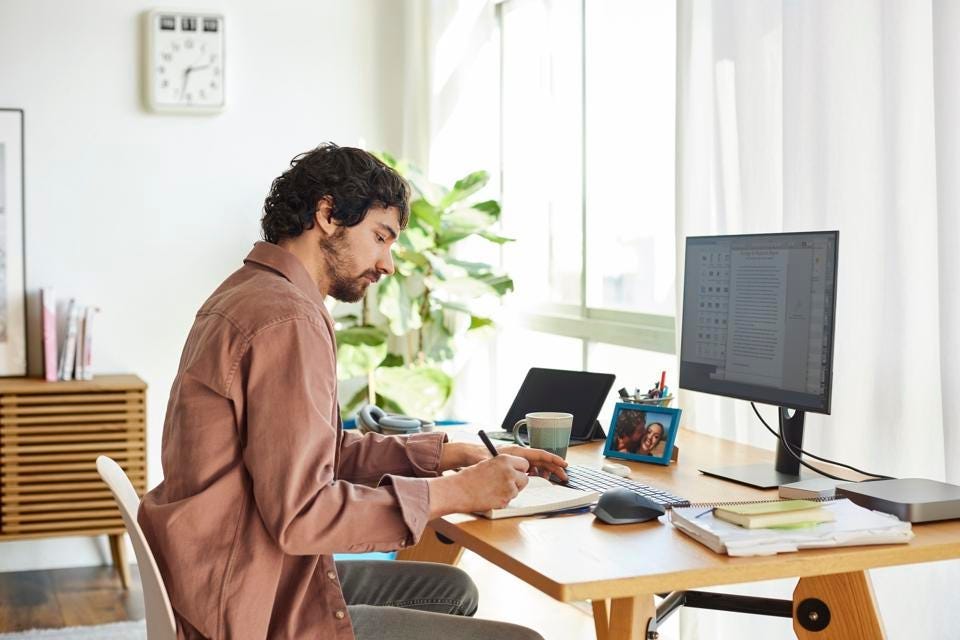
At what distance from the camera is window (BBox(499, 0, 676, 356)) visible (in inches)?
138

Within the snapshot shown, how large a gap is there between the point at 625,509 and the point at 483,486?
23 centimetres

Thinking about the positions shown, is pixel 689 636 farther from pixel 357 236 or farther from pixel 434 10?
pixel 434 10

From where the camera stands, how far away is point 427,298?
439cm

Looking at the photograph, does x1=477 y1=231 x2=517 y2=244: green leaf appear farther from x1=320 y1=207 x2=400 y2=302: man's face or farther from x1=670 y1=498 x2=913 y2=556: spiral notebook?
x1=670 y1=498 x2=913 y2=556: spiral notebook

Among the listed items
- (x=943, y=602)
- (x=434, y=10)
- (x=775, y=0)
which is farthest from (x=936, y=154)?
(x=434, y=10)

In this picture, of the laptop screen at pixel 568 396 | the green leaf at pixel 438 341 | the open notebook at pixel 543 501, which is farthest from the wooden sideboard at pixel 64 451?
the open notebook at pixel 543 501

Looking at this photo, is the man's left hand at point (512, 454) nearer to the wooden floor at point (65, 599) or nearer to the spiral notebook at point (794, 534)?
the spiral notebook at point (794, 534)

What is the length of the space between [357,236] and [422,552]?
1.01 metres

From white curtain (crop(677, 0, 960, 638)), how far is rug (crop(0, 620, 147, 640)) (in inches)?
75.8

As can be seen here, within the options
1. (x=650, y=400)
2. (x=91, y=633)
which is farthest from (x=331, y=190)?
(x=91, y=633)

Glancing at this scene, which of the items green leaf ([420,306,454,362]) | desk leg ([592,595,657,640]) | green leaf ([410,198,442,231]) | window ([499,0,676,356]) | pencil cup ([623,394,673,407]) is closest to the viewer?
desk leg ([592,595,657,640])

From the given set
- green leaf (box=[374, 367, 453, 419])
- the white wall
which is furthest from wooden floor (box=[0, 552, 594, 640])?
green leaf (box=[374, 367, 453, 419])

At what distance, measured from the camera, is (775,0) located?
2645 millimetres

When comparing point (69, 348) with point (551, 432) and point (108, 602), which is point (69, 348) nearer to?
point (108, 602)
